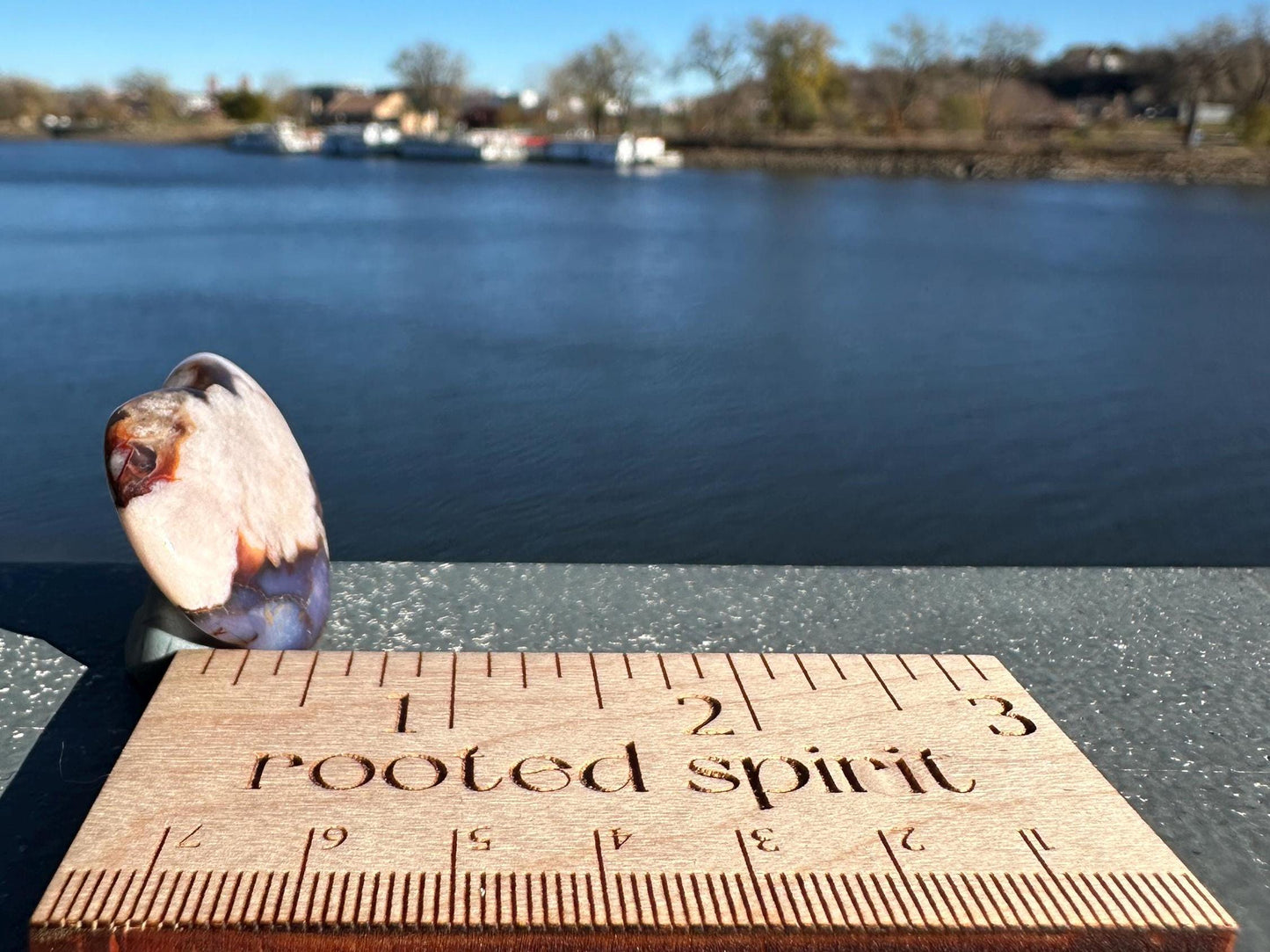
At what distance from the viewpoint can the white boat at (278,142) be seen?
5109cm

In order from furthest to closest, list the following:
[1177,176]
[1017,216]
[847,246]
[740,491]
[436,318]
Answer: [1177,176], [1017,216], [847,246], [436,318], [740,491]

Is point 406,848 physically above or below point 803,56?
below

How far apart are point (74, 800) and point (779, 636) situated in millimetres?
1410

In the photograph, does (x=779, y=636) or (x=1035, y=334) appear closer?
(x=779, y=636)

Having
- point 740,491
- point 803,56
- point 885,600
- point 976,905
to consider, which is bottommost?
point 740,491

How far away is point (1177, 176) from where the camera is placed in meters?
31.0

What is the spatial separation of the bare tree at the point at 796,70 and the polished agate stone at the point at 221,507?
49696 mm

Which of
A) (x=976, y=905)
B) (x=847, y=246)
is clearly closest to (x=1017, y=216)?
(x=847, y=246)

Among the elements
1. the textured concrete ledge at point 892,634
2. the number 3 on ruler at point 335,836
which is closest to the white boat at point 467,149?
the textured concrete ledge at point 892,634

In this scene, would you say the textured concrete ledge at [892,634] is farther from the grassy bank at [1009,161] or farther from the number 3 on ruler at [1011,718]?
the grassy bank at [1009,161]

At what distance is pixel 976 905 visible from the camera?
137 cm

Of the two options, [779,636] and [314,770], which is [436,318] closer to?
[779,636]

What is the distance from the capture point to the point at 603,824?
1.49 metres

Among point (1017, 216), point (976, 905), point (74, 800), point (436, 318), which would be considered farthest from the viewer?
point (1017, 216)
